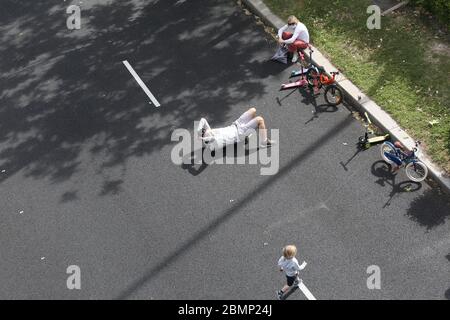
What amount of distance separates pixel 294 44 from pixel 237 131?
9.38ft

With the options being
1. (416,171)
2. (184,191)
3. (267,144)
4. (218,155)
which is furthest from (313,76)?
(184,191)

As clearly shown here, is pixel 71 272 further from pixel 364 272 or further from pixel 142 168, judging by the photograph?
pixel 364 272

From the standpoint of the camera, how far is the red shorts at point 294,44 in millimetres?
12211

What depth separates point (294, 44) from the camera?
12.2 m

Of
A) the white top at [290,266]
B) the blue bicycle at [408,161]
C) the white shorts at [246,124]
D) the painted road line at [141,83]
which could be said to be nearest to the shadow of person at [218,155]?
the white shorts at [246,124]

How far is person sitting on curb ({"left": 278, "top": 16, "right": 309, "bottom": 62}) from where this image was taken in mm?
12164

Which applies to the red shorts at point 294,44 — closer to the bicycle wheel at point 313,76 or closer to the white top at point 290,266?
the bicycle wheel at point 313,76

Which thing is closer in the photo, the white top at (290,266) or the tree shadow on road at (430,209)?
the white top at (290,266)

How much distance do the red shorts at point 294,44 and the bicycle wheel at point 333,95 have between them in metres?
1.42

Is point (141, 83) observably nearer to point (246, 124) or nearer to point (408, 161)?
point (246, 124)

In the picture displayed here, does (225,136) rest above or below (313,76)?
below

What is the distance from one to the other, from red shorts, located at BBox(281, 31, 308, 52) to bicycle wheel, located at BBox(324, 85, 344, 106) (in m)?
1.42
